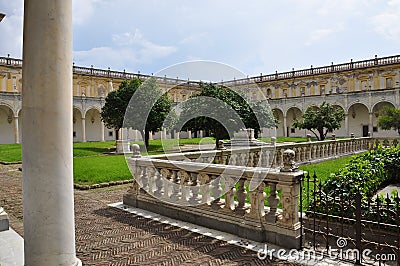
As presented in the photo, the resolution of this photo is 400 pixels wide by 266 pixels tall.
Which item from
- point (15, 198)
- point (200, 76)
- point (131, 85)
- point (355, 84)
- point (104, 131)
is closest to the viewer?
point (200, 76)

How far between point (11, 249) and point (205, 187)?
3371mm

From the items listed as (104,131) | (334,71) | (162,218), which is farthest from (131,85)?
(334,71)

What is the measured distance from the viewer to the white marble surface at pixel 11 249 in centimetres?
418

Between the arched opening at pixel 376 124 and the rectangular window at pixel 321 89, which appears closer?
the arched opening at pixel 376 124

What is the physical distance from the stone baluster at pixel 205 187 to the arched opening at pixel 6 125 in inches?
1728

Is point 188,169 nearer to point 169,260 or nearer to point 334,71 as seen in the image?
point 169,260

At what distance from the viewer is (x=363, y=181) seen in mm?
6891

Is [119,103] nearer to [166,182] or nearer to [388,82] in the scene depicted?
[166,182]

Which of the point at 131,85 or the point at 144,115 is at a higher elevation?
the point at 131,85

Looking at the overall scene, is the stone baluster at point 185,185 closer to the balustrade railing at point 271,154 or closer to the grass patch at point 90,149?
the balustrade railing at point 271,154

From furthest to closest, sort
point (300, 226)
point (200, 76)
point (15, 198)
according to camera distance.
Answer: point (15, 198)
point (200, 76)
point (300, 226)

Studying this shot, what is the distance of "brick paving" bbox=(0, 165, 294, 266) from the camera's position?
4.57 m

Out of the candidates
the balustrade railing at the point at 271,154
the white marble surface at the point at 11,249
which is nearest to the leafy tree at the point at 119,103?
the balustrade railing at the point at 271,154

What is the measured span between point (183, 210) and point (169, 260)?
6.34ft
